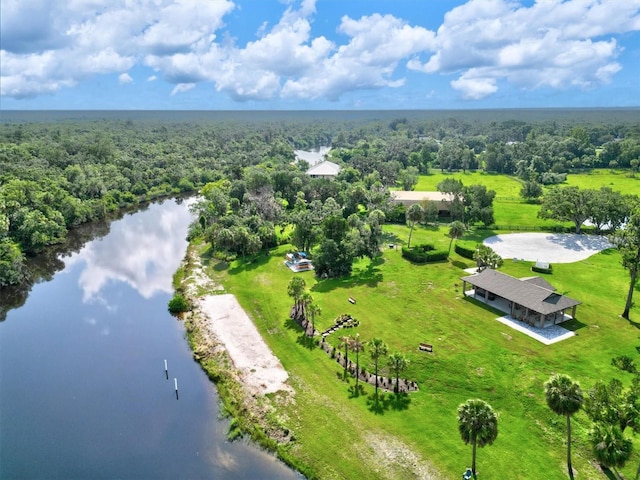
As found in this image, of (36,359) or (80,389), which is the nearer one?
(80,389)

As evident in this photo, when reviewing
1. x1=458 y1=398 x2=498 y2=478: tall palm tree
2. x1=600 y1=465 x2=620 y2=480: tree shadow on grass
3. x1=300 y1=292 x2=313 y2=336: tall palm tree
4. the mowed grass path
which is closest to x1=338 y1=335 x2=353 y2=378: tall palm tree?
the mowed grass path

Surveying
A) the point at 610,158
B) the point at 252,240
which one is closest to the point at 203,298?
the point at 252,240

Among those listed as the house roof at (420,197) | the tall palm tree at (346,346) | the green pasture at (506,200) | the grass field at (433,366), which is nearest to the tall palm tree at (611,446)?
the grass field at (433,366)

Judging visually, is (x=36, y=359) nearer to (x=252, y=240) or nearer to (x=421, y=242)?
(x=252, y=240)

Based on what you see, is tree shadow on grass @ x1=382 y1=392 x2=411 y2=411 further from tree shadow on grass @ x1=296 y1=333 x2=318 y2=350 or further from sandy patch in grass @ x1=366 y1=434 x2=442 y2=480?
tree shadow on grass @ x1=296 y1=333 x2=318 y2=350

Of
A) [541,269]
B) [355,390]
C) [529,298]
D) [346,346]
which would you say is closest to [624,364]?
[529,298]

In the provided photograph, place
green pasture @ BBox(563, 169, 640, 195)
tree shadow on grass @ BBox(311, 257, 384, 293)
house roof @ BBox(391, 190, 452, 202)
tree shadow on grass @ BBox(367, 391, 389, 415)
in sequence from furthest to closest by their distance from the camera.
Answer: green pasture @ BBox(563, 169, 640, 195), house roof @ BBox(391, 190, 452, 202), tree shadow on grass @ BBox(311, 257, 384, 293), tree shadow on grass @ BBox(367, 391, 389, 415)
